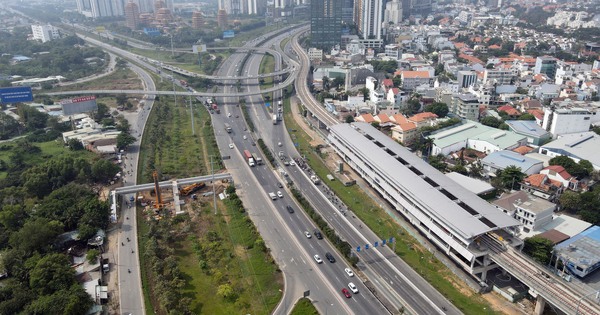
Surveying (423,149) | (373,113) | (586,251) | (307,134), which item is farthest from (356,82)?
(586,251)

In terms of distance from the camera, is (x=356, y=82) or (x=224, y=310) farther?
(x=356, y=82)

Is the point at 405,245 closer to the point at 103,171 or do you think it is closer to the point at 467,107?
the point at 103,171

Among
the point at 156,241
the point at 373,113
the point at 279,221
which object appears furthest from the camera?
the point at 373,113

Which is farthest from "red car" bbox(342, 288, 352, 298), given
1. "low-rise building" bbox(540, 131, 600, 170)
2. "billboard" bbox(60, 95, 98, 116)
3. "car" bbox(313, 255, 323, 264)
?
"billboard" bbox(60, 95, 98, 116)

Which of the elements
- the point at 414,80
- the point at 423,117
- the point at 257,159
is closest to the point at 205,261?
the point at 257,159

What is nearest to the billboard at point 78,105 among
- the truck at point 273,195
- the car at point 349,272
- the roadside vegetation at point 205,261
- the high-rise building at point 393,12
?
the roadside vegetation at point 205,261

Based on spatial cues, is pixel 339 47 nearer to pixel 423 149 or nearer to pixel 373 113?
pixel 373 113

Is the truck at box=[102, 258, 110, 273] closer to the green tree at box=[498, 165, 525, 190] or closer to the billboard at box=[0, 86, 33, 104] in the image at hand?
the green tree at box=[498, 165, 525, 190]
